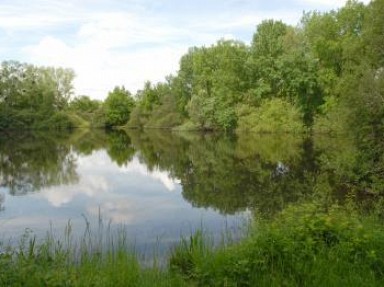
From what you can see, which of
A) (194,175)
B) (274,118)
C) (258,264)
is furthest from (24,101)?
(258,264)

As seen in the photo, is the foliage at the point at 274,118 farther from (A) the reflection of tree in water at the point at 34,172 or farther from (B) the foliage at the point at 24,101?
(B) the foliage at the point at 24,101

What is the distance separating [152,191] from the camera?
21.3 metres

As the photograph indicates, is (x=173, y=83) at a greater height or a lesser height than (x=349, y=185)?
greater

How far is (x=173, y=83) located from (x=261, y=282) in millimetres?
89198

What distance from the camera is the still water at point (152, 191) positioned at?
1402 centimetres

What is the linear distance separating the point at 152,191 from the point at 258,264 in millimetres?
15271

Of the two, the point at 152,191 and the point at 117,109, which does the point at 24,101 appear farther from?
the point at 152,191

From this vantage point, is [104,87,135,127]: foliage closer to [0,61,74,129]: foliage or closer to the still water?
[0,61,74,129]: foliage

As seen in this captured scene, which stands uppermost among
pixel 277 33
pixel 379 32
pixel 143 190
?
pixel 277 33

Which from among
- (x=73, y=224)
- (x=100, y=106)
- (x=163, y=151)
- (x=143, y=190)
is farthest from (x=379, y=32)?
(x=100, y=106)

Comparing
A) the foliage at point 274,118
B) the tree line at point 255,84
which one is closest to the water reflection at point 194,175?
the tree line at point 255,84

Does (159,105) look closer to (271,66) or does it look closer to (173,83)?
(173,83)

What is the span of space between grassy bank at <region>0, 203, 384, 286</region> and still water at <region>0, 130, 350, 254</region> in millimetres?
3257

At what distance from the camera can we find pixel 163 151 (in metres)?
40.4
